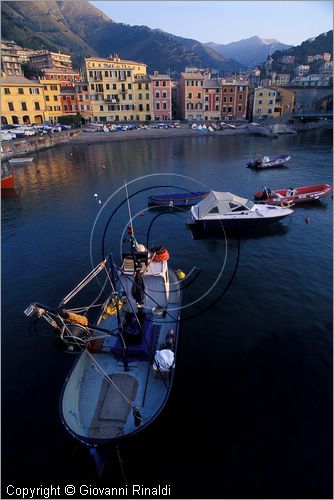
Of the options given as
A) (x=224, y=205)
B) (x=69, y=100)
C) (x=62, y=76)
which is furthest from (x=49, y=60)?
(x=224, y=205)

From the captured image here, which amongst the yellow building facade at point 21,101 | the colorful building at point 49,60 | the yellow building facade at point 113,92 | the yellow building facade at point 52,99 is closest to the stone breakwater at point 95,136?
the yellow building facade at point 113,92

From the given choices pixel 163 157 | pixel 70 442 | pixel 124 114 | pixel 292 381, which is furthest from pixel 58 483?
Answer: pixel 124 114

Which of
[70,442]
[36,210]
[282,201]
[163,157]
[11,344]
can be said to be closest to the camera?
[70,442]

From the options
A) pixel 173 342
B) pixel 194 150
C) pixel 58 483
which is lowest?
pixel 58 483

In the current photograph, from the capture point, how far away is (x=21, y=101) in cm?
10256

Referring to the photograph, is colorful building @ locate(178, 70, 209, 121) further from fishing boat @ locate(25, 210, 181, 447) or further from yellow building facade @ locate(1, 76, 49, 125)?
fishing boat @ locate(25, 210, 181, 447)

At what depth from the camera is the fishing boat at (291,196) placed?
4106 centimetres

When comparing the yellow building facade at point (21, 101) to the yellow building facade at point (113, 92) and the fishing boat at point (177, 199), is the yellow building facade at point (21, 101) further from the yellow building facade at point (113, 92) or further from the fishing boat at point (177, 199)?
the fishing boat at point (177, 199)

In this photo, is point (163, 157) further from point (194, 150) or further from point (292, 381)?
point (292, 381)

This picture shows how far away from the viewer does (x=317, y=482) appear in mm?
11820

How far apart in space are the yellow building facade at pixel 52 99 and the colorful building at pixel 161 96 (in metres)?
37.4

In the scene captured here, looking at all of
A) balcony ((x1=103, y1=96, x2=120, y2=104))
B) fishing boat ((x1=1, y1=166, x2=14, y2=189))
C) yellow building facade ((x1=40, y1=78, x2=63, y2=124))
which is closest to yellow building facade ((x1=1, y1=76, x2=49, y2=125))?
yellow building facade ((x1=40, y1=78, x2=63, y2=124))

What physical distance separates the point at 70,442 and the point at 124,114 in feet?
406

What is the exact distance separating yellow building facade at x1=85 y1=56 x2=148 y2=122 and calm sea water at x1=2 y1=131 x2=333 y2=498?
9151 centimetres
